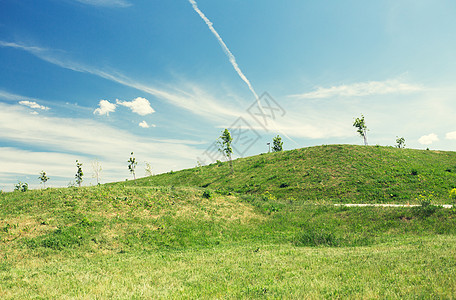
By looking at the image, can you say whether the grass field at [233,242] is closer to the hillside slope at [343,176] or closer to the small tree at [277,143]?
the hillside slope at [343,176]

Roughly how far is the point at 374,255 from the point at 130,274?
1120 centimetres

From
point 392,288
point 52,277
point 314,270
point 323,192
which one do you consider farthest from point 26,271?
point 323,192

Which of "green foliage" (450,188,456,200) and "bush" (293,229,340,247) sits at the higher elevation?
"green foliage" (450,188,456,200)

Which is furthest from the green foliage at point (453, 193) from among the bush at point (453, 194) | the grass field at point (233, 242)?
the grass field at point (233, 242)

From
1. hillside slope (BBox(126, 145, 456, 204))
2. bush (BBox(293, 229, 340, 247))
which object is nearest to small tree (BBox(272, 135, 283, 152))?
hillside slope (BBox(126, 145, 456, 204))

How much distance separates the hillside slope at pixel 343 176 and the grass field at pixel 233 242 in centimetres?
35

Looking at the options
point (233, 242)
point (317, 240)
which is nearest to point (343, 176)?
point (317, 240)

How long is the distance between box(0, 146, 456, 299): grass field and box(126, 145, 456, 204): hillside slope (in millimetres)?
354

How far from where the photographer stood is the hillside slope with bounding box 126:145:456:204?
1324 inches

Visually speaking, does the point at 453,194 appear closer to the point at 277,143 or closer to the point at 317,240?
the point at 317,240

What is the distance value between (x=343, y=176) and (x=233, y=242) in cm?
2884

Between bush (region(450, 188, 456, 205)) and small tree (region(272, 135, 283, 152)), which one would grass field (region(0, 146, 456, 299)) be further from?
small tree (region(272, 135, 283, 152))

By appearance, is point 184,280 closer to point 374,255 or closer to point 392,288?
point 392,288

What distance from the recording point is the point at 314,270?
31.3ft
